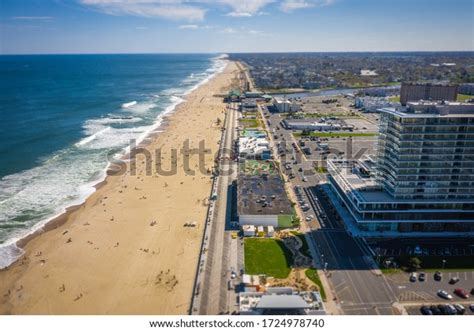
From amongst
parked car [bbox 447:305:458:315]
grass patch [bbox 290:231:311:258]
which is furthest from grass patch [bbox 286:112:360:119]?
parked car [bbox 447:305:458:315]

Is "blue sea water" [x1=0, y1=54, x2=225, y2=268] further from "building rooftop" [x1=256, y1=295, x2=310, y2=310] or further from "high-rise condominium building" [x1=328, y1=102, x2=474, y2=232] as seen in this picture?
"high-rise condominium building" [x1=328, y1=102, x2=474, y2=232]

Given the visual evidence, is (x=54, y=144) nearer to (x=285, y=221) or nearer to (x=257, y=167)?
(x=257, y=167)

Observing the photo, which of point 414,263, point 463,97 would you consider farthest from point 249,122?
point 463,97

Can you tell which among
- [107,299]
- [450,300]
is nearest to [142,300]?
[107,299]

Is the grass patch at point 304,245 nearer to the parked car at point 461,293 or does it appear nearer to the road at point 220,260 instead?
the road at point 220,260

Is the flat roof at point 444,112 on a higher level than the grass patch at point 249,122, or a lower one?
higher

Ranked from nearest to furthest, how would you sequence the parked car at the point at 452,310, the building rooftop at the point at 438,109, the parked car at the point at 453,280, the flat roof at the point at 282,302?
1. the flat roof at the point at 282,302
2. the parked car at the point at 452,310
3. the parked car at the point at 453,280
4. the building rooftop at the point at 438,109

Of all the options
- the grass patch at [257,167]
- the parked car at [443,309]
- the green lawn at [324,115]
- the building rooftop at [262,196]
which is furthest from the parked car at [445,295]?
the green lawn at [324,115]

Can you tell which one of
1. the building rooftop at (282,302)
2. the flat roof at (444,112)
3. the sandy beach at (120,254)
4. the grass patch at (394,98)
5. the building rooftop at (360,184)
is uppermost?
the flat roof at (444,112)
